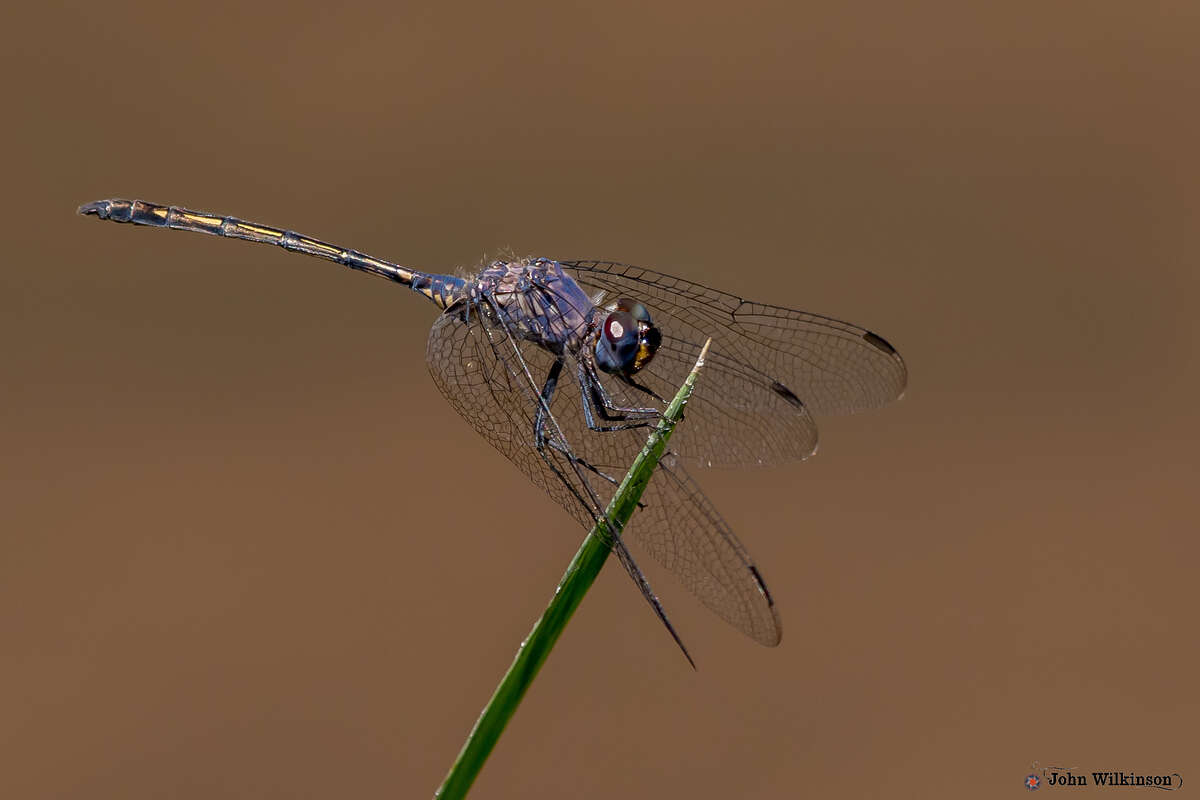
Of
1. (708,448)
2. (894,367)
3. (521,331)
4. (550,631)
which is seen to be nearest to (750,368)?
(708,448)

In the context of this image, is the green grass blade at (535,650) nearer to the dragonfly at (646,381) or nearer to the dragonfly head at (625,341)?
the dragonfly at (646,381)

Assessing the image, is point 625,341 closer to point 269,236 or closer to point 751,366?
point 751,366

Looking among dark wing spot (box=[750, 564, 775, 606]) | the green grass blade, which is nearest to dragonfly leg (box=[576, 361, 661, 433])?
dark wing spot (box=[750, 564, 775, 606])

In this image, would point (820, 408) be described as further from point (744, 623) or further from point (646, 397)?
point (744, 623)

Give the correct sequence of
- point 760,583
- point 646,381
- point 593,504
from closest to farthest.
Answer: point 593,504 < point 760,583 < point 646,381

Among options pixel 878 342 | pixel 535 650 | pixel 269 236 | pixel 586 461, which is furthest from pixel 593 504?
pixel 269 236

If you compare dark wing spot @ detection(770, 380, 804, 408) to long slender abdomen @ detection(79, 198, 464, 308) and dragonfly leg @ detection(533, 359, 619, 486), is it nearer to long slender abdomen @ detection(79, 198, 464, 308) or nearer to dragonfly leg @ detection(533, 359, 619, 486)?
dragonfly leg @ detection(533, 359, 619, 486)
